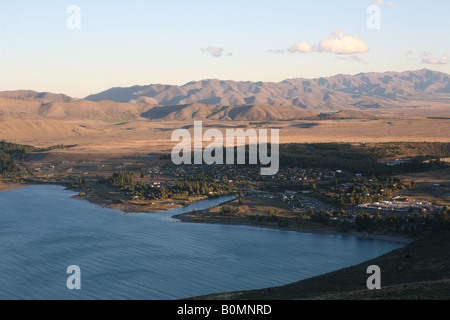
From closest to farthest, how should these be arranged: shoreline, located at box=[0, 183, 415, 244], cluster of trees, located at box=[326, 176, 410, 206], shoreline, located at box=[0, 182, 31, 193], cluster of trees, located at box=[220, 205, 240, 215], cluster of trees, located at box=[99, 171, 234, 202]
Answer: shoreline, located at box=[0, 183, 415, 244], cluster of trees, located at box=[220, 205, 240, 215], cluster of trees, located at box=[326, 176, 410, 206], cluster of trees, located at box=[99, 171, 234, 202], shoreline, located at box=[0, 182, 31, 193]

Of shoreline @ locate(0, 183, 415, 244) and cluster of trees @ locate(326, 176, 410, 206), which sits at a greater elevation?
cluster of trees @ locate(326, 176, 410, 206)

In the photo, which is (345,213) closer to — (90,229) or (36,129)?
(90,229)

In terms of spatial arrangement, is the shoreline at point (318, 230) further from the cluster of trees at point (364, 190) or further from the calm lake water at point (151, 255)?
the cluster of trees at point (364, 190)

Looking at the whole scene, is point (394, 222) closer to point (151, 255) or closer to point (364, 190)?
point (364, 190)

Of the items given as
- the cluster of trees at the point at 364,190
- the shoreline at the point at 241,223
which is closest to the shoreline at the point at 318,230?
the shoreline at the point at 241,223

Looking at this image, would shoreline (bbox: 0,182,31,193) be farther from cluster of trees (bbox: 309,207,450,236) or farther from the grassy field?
the grassy field

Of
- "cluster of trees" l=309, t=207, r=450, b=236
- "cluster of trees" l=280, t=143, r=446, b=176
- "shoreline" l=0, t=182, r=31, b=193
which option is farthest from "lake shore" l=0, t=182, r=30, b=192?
"cluster of trees" l=309, t=207, r=450, b=236
